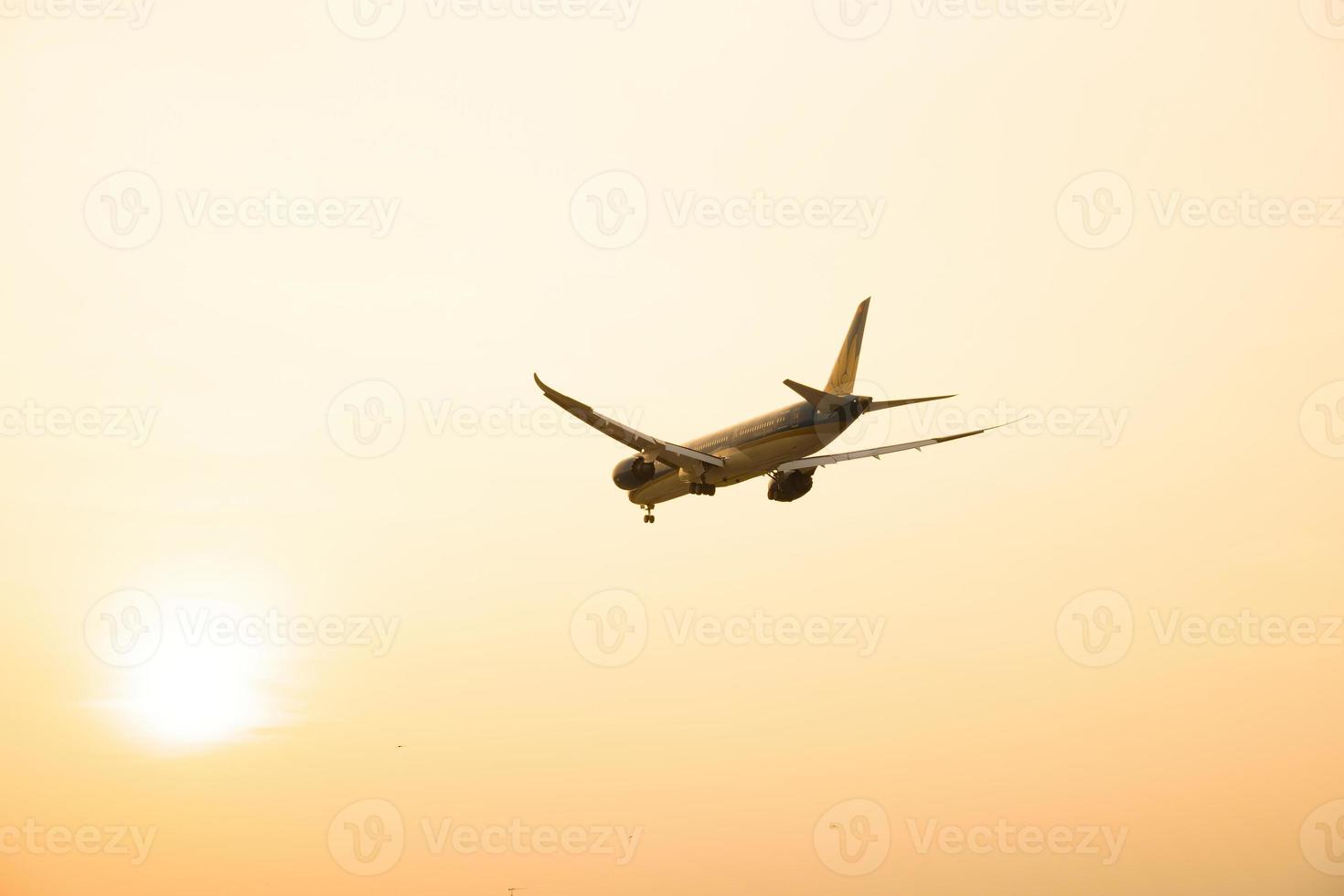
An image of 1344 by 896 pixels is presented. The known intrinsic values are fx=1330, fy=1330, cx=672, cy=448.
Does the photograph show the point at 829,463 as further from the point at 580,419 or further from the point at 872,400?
the point at 580,419

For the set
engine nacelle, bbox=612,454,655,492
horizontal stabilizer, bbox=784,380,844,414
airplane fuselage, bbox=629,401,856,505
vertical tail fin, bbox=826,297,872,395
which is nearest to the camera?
horizontal stabilizer, bbox=784,380,844,414

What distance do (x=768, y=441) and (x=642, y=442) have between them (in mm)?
7032

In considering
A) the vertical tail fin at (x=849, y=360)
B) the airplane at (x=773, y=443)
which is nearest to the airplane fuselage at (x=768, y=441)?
the airplane at (x=773, y=443)

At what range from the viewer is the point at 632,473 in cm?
8306

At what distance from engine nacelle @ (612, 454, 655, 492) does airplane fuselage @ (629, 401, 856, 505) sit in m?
2.87

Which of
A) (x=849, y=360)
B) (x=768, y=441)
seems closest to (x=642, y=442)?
(x=768, y=441)

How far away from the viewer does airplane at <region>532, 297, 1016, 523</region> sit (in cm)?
7162

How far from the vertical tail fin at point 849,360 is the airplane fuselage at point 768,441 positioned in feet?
15.2

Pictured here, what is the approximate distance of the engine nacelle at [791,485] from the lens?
256ft

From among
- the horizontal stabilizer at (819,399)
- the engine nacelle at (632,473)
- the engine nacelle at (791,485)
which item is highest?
the engine nacelle at (632,473)

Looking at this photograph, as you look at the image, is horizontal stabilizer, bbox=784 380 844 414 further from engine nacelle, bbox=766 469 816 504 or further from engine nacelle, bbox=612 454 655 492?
engine nacelle, bbox=612 454 655 492

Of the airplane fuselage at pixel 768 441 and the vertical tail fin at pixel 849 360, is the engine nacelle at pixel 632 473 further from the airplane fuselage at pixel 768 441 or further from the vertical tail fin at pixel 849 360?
the vertical tail fin at pixel 849 360

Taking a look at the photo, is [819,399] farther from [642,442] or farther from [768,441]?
[642,442]

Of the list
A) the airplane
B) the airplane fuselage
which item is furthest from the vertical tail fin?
the airplane fuselage
